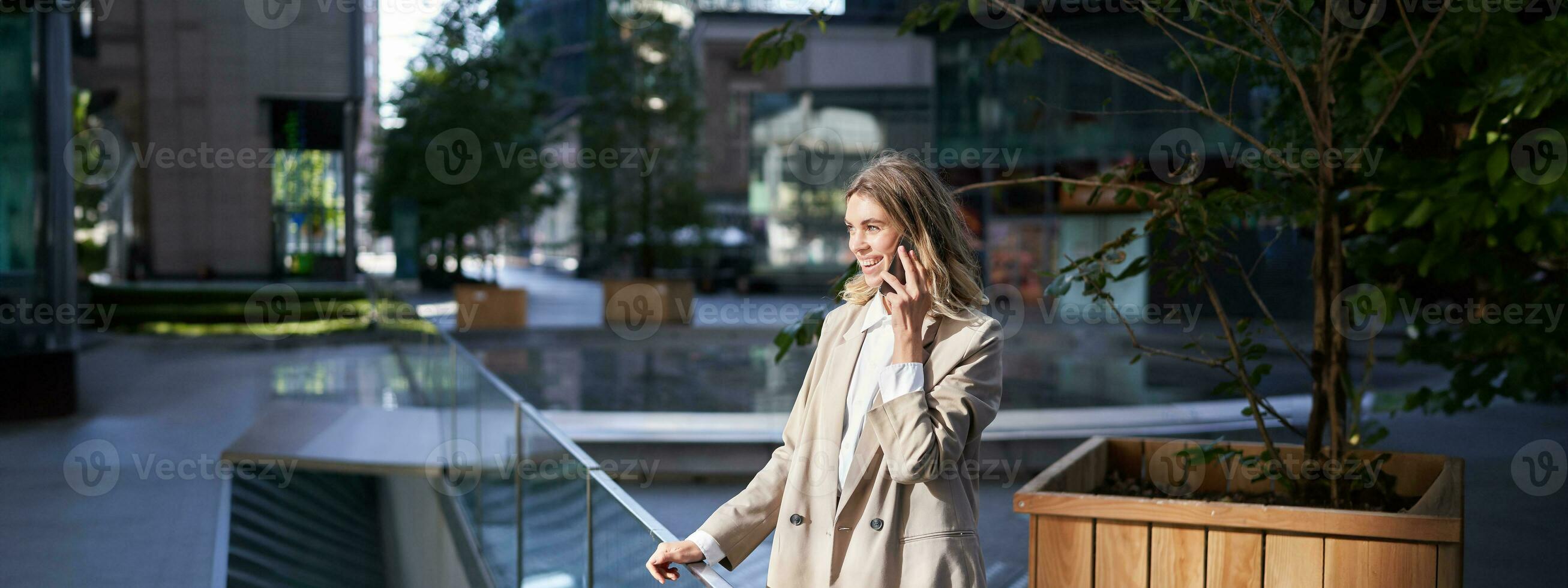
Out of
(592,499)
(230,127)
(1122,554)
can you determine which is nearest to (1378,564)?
(1122,554)

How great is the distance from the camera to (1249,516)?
3.13 m

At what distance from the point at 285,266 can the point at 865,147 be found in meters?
15.1

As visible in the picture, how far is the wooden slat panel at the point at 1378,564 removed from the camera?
9.63 ft

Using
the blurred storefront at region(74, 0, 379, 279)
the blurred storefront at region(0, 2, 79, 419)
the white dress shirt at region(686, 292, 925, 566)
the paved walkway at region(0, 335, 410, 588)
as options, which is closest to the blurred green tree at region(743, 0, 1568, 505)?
the white dress shirt at region(686, 292, 925, 566)

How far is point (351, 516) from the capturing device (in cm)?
1088

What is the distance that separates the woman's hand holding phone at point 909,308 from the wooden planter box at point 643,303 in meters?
17.7

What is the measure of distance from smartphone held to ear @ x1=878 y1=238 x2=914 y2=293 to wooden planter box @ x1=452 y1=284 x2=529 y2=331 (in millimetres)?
17675

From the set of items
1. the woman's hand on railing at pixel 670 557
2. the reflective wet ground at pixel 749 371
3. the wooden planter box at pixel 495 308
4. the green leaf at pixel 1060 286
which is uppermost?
the green leaf at pixel 1060 286

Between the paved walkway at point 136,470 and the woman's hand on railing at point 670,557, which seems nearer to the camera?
the woman's hand on railing at point 670,557

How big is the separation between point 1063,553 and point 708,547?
54.0 inches

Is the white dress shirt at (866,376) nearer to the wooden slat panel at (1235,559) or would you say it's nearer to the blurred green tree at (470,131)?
the wooden slat panel at (1235,559)

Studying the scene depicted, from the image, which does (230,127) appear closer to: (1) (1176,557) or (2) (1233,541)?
(1) (1176,557)

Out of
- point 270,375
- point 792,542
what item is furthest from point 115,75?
point 792,542

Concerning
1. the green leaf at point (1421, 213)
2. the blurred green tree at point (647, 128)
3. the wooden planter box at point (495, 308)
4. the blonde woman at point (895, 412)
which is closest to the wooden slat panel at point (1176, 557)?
the green leaf at point (1421, 213)
